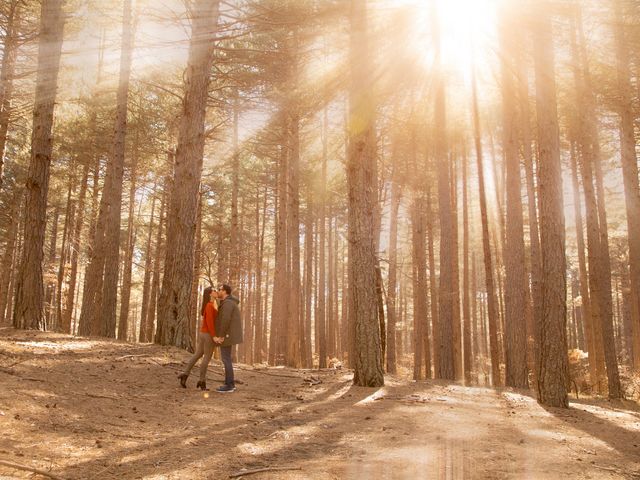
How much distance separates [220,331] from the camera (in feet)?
25.8

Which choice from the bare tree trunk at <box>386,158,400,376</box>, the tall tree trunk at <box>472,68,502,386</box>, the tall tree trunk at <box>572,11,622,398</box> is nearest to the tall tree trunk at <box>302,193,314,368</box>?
the bare tree trunk at <box>386,158,400,376</box>

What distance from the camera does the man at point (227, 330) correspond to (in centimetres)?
786

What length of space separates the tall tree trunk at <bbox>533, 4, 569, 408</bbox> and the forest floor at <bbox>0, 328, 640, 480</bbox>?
54 centimetres

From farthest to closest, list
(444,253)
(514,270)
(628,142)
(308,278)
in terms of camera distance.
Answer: (308,278), (628,142), (444,253), (514,270)

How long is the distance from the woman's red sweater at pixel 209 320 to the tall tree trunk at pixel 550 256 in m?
5.76

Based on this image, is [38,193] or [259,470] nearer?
[259,470]

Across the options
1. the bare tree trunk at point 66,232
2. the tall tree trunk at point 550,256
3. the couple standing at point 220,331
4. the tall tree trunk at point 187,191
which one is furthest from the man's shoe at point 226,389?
the bare tree trunk at point 66,232

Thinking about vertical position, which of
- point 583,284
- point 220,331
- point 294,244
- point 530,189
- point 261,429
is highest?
point 530,189

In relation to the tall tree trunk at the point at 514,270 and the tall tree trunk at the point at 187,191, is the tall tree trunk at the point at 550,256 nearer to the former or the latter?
the tall tree trunk at the point at 514,270

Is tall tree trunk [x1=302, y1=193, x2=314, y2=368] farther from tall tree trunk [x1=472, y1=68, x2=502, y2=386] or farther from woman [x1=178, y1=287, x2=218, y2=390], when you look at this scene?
woman [x1=178, y1=287, x2=218, y2=390]

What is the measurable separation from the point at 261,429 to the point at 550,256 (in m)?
5.78

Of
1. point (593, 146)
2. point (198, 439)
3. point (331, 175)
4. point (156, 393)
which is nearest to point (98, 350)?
point (156, 393)

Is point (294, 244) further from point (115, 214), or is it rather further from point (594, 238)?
point (594, 238)

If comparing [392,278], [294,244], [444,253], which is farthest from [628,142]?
[294,244]
